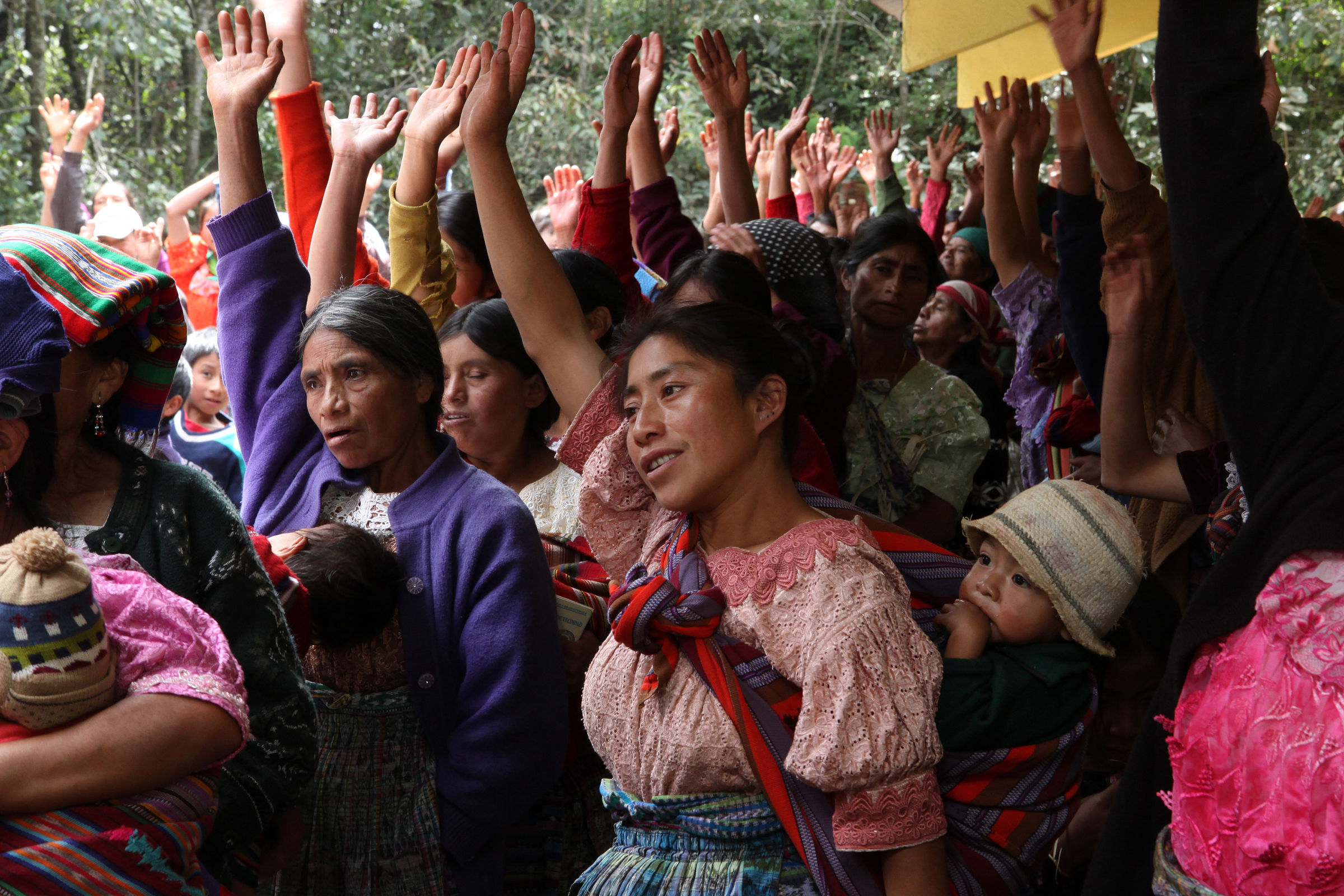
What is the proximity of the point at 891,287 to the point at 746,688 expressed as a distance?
2.76 metres

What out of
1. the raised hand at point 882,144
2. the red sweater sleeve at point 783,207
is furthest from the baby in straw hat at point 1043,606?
the raised hand at point 882,144

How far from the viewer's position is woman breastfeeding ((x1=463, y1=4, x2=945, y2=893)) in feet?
5.68

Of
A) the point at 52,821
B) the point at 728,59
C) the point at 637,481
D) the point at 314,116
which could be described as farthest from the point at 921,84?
the point at 52,821

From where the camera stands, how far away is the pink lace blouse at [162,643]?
1.52 meters

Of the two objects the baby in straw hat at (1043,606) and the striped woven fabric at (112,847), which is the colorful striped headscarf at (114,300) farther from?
the baby in straw hat at (1043,606)

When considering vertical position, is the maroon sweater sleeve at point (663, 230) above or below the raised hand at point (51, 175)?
below

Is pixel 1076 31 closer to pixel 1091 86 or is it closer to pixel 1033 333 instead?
pixel 1091 86

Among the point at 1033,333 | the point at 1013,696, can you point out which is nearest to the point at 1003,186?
the point at 1033,333

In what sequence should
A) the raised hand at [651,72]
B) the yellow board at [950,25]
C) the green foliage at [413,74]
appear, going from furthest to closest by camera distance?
1. the green foliage at [413,74]
2. the yellow board at [950,25]
3. the raised hand at [651,72]

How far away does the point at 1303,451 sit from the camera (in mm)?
1477

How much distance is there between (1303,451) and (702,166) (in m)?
10.5

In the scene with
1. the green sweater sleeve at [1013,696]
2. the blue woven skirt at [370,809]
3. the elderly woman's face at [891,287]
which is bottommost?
the blue woven skirt at [370,809]

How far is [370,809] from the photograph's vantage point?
2.30 meters

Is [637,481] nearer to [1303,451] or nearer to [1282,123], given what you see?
[1303,451]
